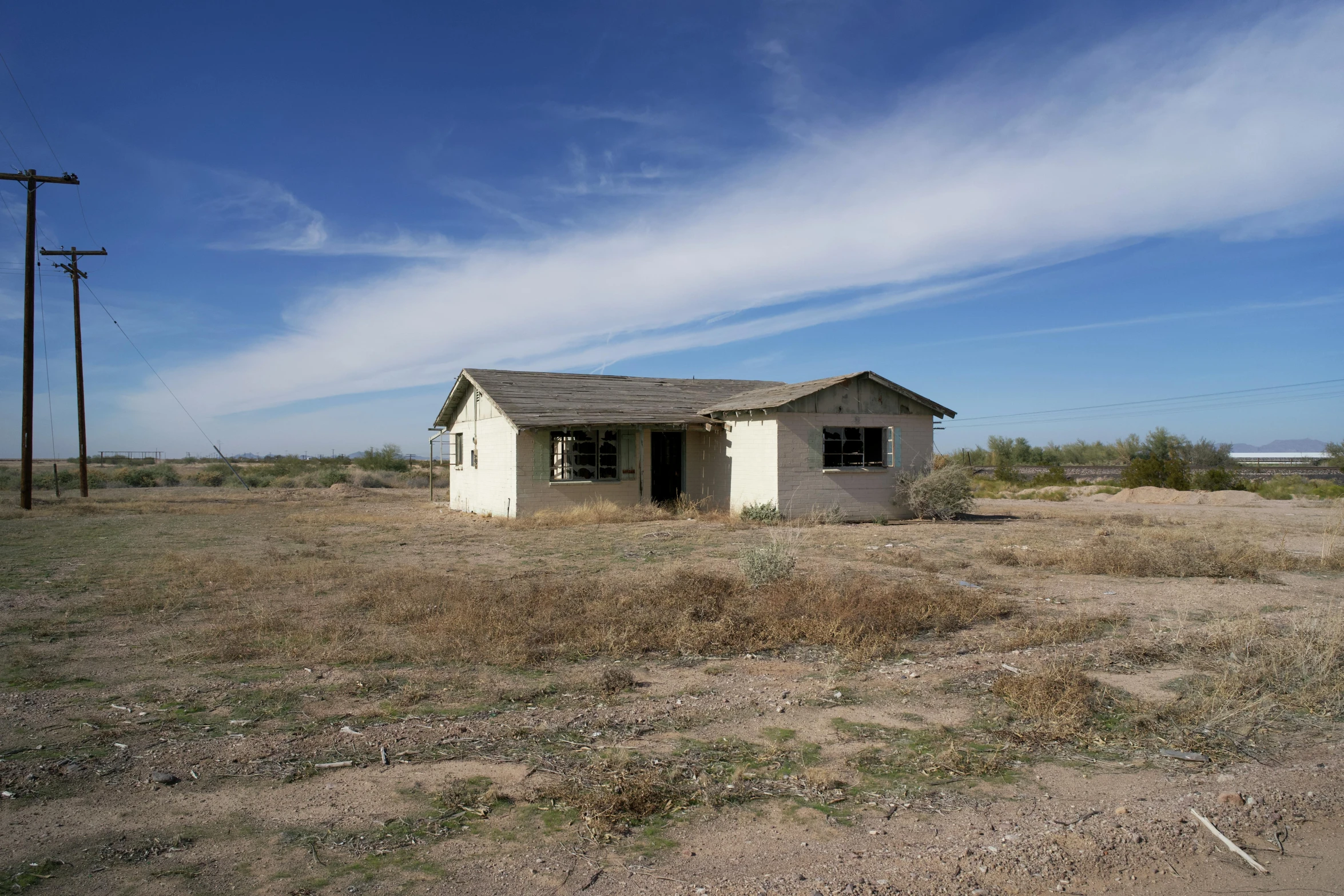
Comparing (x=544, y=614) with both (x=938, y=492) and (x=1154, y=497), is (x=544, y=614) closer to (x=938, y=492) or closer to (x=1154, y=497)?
(x=938, y=492)

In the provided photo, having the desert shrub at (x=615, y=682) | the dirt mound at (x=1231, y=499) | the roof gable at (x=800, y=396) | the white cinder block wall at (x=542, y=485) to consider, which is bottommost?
the dirt mound at (x=1231, y=499)

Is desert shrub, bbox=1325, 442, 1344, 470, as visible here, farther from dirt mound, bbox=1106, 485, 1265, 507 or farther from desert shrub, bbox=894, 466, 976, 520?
desert shrub, bbox=894, 466, 976, 520

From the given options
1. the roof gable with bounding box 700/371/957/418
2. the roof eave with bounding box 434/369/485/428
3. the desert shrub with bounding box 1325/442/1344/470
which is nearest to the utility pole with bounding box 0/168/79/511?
the roof eave with bounding box 434/369/485/428

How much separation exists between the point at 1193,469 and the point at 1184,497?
33.2ft

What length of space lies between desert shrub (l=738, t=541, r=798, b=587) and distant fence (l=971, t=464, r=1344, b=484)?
1167 inches

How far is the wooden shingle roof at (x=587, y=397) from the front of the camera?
19.0 metres

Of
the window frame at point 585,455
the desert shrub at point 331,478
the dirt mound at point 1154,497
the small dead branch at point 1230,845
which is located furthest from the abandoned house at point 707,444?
the desert shrub at point 331,478

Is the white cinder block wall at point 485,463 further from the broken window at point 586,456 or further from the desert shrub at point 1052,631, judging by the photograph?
the desert shrub at point 1052,631

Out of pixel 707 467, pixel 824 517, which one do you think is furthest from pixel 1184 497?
pixel 707 467

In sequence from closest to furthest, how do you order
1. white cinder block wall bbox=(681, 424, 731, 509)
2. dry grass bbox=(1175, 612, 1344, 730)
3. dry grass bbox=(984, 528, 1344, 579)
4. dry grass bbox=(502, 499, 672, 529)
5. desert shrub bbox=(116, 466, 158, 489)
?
dry grass bbox=(1175, 612, 1344, 730), dry grass bbox=(984, 528, 1344, 579), dry grass bbox=(502, 499, 672, 529), white cinder block wall bbox=(681, 424, 731, 509), desert shrub bbox=(116, 466, 158, 489)

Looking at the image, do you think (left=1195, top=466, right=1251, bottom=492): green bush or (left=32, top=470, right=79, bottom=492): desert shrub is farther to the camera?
(left=32, top=470, right=79, bottom=492): desert shrub

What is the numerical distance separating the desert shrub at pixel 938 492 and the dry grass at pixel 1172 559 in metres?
5.92

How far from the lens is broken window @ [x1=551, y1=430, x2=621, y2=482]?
1950 centimetres

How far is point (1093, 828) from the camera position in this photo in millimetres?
3666
